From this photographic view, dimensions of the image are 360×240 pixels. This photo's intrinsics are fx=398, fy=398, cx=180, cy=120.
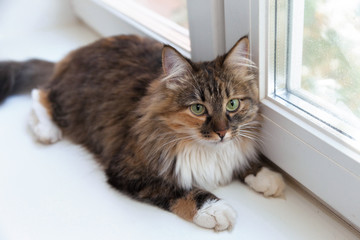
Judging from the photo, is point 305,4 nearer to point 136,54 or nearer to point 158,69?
point 158,69

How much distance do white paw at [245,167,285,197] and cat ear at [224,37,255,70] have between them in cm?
36

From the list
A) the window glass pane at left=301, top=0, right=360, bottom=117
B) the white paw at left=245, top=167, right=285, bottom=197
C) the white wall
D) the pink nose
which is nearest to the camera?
the window glass pane at left=301, top=0, right=360, bottom=117

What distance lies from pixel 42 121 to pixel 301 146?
1059 mm

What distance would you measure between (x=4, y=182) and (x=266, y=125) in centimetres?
95

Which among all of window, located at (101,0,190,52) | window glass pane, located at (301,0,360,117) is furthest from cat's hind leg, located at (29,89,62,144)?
window glass pane, located at (301,0,360,117)

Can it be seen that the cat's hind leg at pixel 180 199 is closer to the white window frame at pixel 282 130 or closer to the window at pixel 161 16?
the white window frame at pixel 282 130

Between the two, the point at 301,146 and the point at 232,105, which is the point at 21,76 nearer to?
the point at 232,105

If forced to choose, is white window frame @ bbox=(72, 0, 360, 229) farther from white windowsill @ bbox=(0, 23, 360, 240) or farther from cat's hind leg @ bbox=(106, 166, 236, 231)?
cat's hind leg @ bbox=(106, 166, 236, 231)

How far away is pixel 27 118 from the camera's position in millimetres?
1754

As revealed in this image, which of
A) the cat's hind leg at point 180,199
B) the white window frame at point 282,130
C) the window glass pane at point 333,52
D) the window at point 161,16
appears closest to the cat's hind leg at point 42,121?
the cat's hind leg at point 180,199

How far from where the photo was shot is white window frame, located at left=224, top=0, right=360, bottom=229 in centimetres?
104

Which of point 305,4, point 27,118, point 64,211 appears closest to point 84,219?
point 64,211

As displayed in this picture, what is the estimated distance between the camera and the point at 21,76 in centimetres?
191

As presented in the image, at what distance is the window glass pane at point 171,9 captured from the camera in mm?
1710
